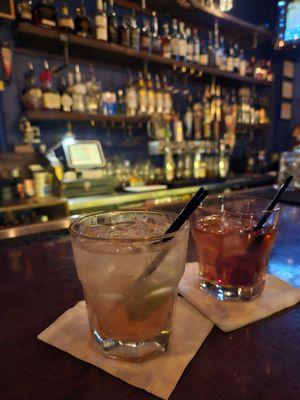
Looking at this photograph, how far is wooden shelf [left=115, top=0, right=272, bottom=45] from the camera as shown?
10.1 feet

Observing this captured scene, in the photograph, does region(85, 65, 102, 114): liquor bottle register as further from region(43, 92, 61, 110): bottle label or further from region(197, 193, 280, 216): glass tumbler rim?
region(197, 193, 280, 216): glass tumbler rim

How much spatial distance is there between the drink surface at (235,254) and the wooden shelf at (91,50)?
2.43m

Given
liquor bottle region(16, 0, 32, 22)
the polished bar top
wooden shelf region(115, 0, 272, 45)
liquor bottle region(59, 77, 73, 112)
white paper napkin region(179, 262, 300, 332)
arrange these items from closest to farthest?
the polished bar top
white paper napkin region(179, 262, 300, 332)
liquor bottle region(16, 0, 32, 22)
liquor bottle region(59, 77, 73, 112)
wooden shelf region(115, 0, 272, 45)

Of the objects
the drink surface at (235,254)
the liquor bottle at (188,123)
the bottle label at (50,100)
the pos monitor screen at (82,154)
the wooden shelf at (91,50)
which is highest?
the wooden shelf at (91,50)

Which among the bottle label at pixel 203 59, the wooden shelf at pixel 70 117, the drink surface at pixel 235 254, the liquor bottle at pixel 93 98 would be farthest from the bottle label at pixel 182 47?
the drink surface at pixel 235 254

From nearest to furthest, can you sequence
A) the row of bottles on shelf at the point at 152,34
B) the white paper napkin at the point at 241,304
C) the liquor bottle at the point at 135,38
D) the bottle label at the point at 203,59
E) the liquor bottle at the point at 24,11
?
the white paper napkin at the point at 241,304 → the liquor bottle at the point at 24,11 → the row of bottles on shelf at the point at 152,34 → the liquor bottle at the point at 135,38 → the bottle label at the point at 203,59

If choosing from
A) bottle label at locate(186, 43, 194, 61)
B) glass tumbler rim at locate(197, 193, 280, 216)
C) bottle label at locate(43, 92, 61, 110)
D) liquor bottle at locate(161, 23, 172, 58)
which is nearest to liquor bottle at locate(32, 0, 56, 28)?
bottle label at locate(43, 92, 61, 110)

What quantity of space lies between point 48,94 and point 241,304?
101 inches

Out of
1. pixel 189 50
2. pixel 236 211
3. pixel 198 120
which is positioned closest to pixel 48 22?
pixel 189 50

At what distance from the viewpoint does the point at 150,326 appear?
416mm

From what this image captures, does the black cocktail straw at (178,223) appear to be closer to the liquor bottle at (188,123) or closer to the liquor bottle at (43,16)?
the liquor bottle at (43,16)

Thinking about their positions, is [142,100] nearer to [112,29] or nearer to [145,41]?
[145,41]

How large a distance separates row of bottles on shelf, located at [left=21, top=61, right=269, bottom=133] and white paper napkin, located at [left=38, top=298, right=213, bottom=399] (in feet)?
8.09

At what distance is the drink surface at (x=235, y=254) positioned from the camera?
543mm
